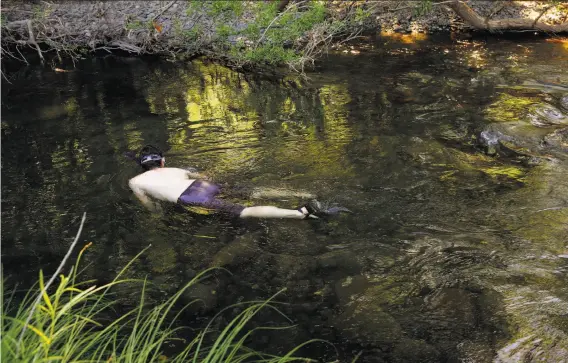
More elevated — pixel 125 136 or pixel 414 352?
pixel 125 136

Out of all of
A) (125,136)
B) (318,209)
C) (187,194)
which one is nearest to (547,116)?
(318,209)

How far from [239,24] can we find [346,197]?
23.6 ft

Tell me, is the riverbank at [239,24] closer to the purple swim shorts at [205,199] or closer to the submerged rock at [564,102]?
the submerged rock at [564,102]

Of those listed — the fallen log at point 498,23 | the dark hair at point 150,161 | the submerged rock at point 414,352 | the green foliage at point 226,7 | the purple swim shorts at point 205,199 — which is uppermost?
the green foliage at point 226,7

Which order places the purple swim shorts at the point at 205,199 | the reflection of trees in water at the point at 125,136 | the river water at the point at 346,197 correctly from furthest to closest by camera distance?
the reflection of trees in water at the point at 125,136 → the purple swim shorts at the point at 205,199 → the river water at the point at 346,197

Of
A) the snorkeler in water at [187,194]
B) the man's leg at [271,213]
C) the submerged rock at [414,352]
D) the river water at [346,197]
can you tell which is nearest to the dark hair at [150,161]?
the snorkeler in water at [187,194]

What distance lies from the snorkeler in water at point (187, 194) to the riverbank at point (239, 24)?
4586mm

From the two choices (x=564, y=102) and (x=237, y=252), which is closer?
(x=237, y=252)

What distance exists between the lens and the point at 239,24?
11.8m

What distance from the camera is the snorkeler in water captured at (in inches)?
204

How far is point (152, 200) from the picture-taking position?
5.69m

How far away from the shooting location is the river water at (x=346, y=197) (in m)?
3.91

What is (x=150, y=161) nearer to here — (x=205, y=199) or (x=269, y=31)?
(x=205, y=199)

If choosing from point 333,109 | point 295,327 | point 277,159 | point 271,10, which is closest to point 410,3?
point 271,10
